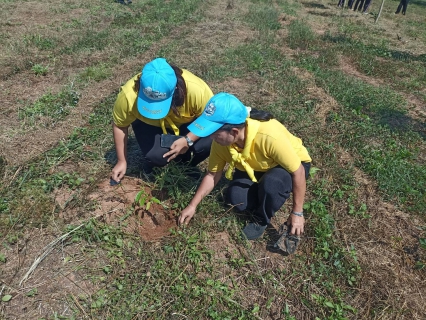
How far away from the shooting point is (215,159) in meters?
2.29

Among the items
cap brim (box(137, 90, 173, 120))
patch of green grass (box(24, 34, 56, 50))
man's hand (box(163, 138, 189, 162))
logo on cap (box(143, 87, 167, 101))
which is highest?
logo on cap (box(143, 87, 167, 101))

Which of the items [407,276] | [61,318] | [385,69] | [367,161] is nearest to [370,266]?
[407,276]

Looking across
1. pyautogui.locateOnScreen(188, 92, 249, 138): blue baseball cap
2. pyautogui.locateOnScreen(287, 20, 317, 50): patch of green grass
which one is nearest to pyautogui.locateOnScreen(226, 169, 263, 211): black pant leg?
pyautogui.locateOnScreen(188, 92, 249, 138): blue baseball cap

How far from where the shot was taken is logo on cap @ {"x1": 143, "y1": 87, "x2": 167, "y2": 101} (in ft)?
6.82

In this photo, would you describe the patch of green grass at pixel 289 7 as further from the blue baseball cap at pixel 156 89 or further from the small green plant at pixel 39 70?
the blue baseball cap at pixel 156 89

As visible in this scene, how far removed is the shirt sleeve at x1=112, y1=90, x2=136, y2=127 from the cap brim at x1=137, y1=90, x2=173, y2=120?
0.23 meters

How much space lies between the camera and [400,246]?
2496 mm

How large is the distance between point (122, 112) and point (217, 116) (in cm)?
86

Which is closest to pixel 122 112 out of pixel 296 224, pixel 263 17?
pixel 296 224

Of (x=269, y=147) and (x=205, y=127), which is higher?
(x=205, y=127)

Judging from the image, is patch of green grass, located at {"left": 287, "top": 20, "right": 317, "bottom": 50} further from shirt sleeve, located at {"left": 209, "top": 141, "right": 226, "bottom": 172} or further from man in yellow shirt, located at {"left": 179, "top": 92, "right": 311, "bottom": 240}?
shirt sleeve, located at {"left": 209, "top": 141, "right": 226, "bottom": 172}

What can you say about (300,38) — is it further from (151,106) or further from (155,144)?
(151,106)

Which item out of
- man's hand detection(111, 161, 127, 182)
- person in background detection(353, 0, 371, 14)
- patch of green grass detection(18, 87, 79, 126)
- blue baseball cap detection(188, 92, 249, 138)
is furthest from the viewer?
person in background detection(353, 0, 371, 14)

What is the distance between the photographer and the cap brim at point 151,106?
2150 mm
